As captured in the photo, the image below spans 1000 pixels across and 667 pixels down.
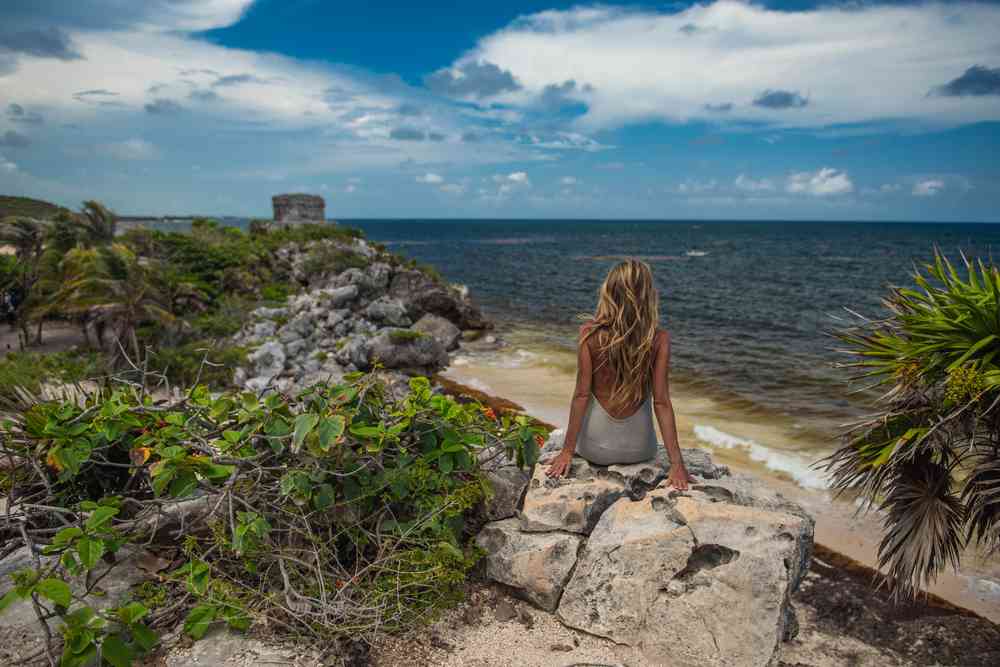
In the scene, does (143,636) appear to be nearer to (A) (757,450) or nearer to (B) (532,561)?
(B) (532,561)

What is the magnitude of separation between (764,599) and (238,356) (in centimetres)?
1083

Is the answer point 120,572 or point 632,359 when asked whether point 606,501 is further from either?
point 120,572

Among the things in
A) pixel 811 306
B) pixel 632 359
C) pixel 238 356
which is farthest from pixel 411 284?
pixel 811 306

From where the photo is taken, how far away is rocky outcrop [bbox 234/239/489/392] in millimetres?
12812

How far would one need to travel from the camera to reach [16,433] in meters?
4.01

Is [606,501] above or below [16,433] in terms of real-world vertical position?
below

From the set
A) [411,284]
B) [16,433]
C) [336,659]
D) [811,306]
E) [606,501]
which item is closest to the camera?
[336,659]

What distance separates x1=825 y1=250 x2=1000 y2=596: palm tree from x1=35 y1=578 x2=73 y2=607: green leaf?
16.6 feet

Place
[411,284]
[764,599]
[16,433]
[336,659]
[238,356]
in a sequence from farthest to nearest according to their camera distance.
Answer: [411,284], [238,356], [16,433], [764,599], [336,659]

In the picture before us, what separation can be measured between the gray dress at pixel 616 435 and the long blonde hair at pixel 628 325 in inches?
8.5

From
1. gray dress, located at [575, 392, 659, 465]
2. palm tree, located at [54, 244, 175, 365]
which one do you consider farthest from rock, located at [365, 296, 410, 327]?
gray dress, located at [575, 392, 659, 465]

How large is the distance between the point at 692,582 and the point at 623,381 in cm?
148

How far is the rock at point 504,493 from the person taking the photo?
461 cm

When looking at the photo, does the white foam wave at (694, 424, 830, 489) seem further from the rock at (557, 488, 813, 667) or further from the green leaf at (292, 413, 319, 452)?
the green leaf at (292, 413, 319, 452)
